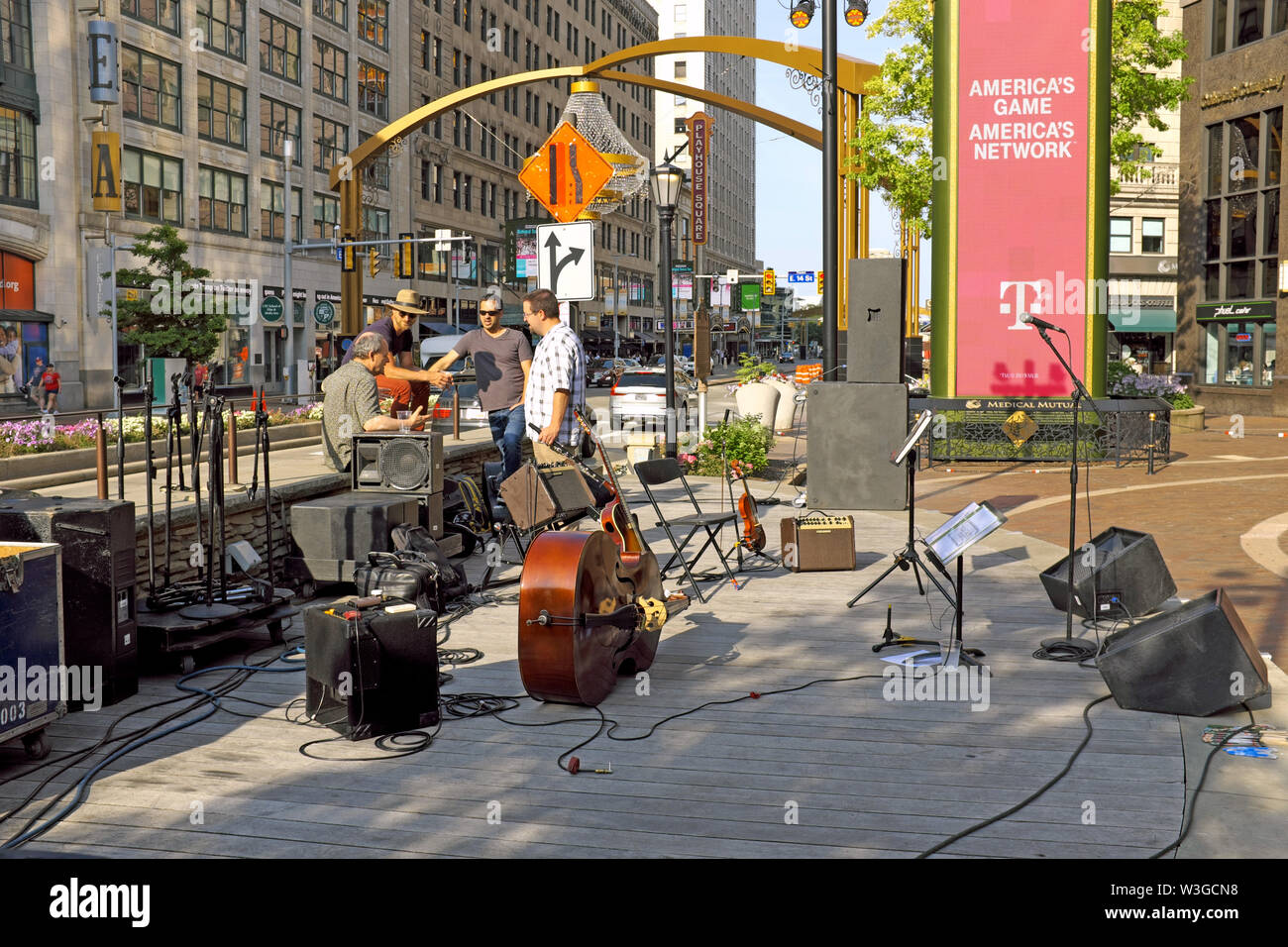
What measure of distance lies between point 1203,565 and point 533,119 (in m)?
75.5

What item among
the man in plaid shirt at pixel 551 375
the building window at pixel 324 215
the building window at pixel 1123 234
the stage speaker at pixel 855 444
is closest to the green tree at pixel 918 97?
the stage speaker at pixel 855 444

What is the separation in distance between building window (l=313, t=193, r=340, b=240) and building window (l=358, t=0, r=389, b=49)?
876 cm

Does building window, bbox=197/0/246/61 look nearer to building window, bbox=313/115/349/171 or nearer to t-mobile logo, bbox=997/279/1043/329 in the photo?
building window, bbox=313/115/349/171

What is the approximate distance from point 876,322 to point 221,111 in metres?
39.4

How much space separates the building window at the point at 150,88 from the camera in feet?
135

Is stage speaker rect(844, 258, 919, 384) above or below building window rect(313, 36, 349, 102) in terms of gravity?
below

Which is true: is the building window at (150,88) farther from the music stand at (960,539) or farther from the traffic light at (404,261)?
the music stand at (960,539)

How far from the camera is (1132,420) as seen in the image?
20.3 metres

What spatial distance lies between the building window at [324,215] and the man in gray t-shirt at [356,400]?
1823 inches

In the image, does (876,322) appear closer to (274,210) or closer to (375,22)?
(274,210)

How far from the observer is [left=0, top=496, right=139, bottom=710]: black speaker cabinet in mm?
6289

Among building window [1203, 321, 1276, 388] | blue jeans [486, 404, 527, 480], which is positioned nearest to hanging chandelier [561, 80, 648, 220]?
blue jeans [486, 404, 527, 480]
